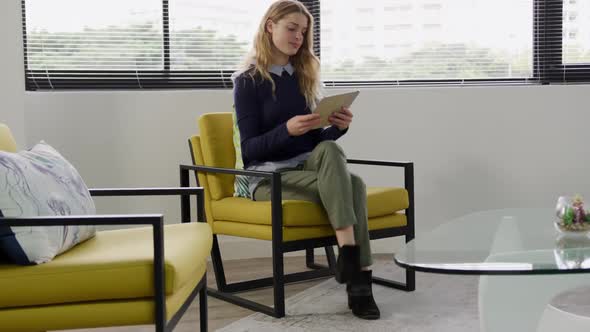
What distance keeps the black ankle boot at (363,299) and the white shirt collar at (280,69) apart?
3.29ft

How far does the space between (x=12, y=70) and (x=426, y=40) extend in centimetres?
223

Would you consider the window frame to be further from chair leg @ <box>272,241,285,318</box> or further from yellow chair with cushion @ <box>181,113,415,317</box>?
chair leg @ <box>272,241,285,318</box>

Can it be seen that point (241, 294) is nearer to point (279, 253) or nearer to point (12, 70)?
point (279, 253)

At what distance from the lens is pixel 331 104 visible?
3160 mm

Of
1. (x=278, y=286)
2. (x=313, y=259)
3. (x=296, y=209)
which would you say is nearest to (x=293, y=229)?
(x=296, y=209)

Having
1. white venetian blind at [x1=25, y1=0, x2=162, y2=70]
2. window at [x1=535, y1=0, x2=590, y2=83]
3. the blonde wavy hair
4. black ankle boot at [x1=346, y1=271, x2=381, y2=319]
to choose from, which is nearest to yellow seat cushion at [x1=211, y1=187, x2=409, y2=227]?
black ankle boot at [x1=346, y1=271, x2=381, y2=319]

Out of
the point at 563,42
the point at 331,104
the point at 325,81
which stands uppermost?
the point at 563,42

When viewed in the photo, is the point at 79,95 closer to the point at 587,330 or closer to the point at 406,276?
the point at 406,276

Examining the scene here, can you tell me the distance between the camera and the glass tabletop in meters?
1.77

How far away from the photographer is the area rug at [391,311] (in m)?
2.88

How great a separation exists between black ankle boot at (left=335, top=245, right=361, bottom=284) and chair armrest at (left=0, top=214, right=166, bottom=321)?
1160mm

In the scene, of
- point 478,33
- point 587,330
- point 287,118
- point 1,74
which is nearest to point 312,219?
point 287,118

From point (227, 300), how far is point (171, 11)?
1715 millimetres

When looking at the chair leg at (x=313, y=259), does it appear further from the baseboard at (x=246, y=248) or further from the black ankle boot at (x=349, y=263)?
the black ankle boot at (x=349, y=263)
